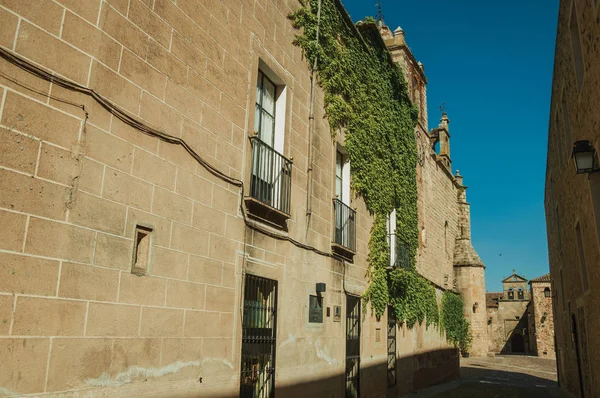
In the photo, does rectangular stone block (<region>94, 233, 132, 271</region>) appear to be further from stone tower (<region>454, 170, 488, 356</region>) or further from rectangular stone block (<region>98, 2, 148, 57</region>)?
stone tower (<region>454, 170, 488, 356</region>)

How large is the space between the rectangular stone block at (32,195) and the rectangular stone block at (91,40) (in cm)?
131

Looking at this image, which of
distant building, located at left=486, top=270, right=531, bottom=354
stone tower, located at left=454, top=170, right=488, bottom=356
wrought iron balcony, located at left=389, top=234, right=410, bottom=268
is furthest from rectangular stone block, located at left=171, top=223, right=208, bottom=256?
distant building, located at left=486, top=270, right=531, bottom=354

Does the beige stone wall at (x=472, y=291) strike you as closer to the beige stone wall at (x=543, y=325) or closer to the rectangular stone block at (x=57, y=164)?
the beige stone wall at (x=543, y=325)

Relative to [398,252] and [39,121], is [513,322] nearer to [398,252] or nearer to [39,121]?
[398,252]

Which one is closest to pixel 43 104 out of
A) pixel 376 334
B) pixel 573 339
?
pixel 376 334

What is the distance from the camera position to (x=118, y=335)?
445 cm

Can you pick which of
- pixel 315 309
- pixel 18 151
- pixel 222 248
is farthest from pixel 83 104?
pixel 315 309

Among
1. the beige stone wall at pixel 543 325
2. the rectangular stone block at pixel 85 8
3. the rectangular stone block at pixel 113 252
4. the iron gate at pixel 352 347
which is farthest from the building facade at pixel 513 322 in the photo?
the rectangular stone block at pixel 85 8

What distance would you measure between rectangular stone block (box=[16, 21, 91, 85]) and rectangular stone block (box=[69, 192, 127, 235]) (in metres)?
1.05

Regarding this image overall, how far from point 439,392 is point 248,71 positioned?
11832mm

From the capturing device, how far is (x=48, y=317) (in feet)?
12.5

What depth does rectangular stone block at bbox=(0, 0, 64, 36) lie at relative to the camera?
3818mm

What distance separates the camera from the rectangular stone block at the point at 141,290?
15.0ft

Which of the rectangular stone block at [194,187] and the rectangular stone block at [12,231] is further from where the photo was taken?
the rectangular stone block at [194,187]
